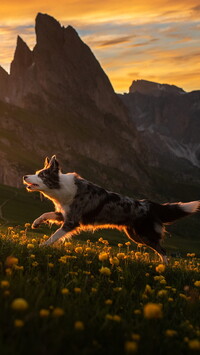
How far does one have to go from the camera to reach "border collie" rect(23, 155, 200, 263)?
13797 mm

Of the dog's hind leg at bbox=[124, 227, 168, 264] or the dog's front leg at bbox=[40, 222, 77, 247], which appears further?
the dog's hind leg at bbox=[124, 227, 168, 264]

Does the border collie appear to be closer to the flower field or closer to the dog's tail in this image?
the dog's tail

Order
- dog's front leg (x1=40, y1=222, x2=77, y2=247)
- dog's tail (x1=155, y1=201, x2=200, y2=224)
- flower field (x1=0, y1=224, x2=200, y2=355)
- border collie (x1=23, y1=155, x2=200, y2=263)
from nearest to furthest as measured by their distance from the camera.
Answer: flower field (x1=0, y1=224, x2=200, y2=355) < dog's front leg (x1=40, y1=222, x2=77, y2=247) < border collie (x1=23, y1=155, x2=200, y2=263) < dog's tail (x1=155, y1=201, x2=200, y2=224)

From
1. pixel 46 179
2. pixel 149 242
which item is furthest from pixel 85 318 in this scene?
pixel 149 242

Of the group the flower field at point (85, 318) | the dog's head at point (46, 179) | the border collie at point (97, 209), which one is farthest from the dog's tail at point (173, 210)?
the flower field at point (85, 318)

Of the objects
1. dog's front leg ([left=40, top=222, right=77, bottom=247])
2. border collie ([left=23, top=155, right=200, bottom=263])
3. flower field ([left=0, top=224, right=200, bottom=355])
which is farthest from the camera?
border collie ([left=23, top=155, right=200, bottom=263])

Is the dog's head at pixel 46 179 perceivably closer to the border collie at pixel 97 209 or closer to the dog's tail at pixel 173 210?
the border collie at pixel 97 209

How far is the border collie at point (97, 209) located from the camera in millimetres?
13797

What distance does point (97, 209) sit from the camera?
1410cm

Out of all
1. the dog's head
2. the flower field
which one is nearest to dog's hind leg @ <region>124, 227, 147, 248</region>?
the dog's head

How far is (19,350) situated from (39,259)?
4.48 meters

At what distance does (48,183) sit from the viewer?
13.9 metres

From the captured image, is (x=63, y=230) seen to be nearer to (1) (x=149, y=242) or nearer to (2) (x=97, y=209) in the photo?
(2) (x=97, y=209)

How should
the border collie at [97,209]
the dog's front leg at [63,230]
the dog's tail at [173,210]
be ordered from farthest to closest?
1. the dog's tail at [173,210]
2. the border collie at [97,209]
3. the dog's front leg at [63,230]
